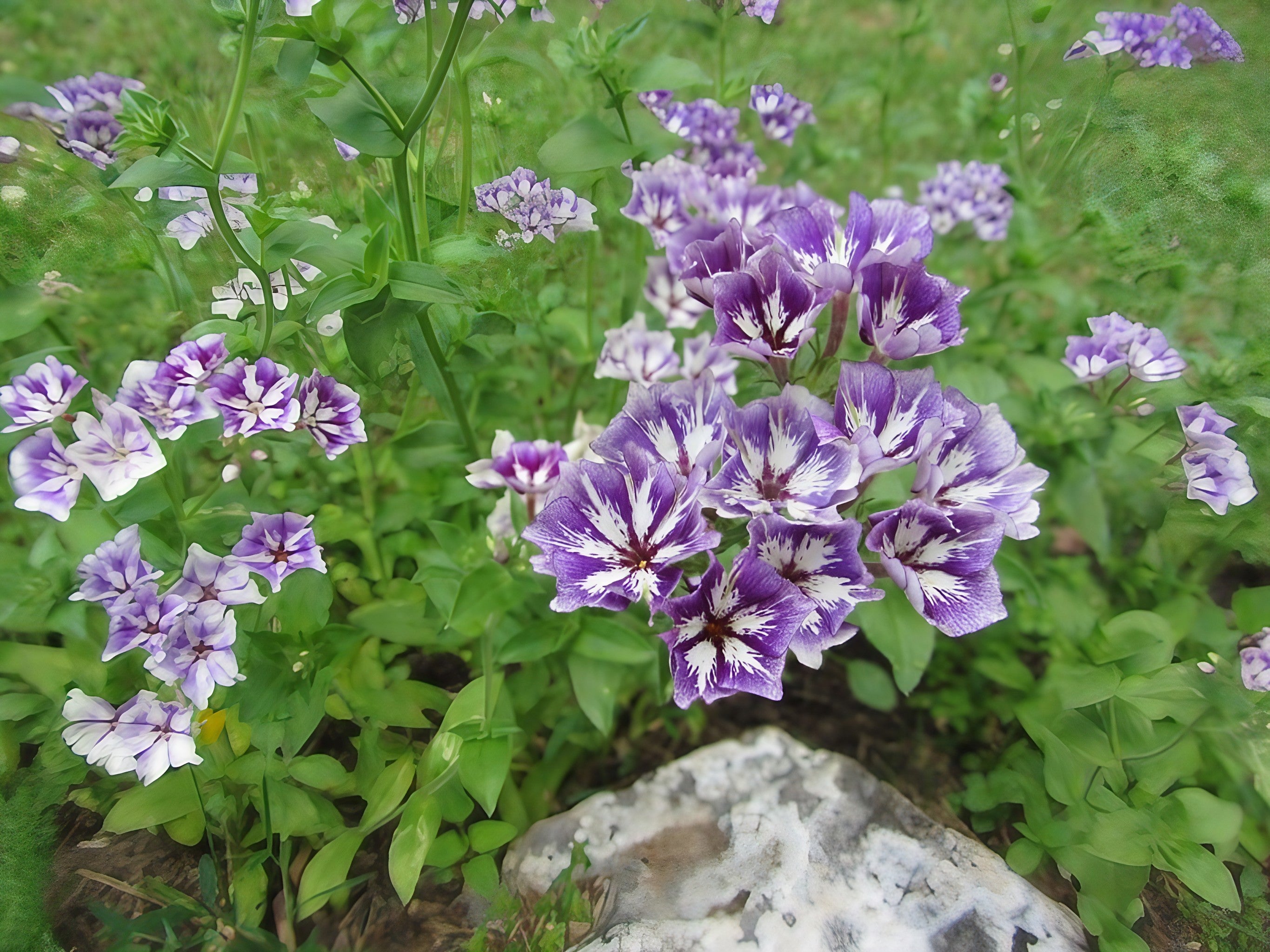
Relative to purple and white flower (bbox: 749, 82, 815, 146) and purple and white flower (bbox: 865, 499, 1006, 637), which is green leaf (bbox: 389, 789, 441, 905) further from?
purple and white flower (bbox: 749, 82, 815, 146)

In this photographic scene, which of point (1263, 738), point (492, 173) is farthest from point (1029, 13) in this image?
point (1263, 738)

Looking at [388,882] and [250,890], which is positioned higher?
[250,890]

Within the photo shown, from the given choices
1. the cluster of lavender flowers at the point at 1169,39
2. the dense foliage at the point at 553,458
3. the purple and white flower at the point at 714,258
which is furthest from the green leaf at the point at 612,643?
the cluster of lavender flowers at the point at 1169,39

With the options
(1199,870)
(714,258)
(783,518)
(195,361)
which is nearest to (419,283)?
(195,361)

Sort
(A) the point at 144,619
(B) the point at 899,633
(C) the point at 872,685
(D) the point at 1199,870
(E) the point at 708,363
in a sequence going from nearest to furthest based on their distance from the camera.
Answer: (A) the point at 144,619, (D) the point at 1199,870, (B) the point at 899,633, (E) the point at 708,363, (C) the point at 872,685

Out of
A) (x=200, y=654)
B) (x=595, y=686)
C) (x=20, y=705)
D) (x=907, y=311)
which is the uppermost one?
(x=907, y=311)

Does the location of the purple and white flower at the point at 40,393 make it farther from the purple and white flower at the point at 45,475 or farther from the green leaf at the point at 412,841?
the green leaf at the point at 412,841

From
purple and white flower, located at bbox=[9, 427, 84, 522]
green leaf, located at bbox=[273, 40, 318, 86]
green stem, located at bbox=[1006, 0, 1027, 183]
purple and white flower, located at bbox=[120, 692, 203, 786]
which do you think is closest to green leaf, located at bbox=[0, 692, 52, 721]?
purple and white flower, located at bbox=[120, 692, 203, 786]

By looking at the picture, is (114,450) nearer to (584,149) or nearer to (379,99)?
(379,99)
